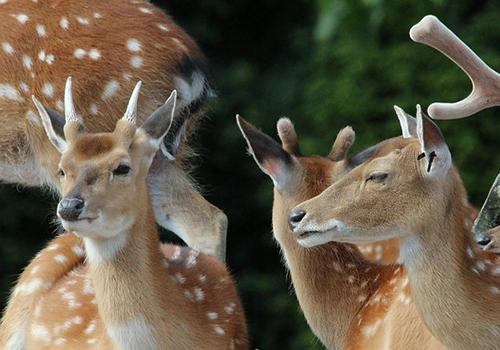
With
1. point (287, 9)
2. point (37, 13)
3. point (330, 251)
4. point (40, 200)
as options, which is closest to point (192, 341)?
point (330, 251)

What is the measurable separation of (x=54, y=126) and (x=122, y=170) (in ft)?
1.06

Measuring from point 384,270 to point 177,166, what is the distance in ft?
3.38

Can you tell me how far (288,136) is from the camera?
17.9 feet

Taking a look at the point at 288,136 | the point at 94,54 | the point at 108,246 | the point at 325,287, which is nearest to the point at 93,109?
the point at 94,54

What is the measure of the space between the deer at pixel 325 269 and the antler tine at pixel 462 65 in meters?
0.31

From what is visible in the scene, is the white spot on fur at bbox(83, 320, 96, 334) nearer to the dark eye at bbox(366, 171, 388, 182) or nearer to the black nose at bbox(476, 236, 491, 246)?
the dark eye at bbox(366, 171, 388, 182)

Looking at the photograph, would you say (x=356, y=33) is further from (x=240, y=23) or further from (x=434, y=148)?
(x=434, y=148)

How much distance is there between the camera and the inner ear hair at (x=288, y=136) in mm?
5434

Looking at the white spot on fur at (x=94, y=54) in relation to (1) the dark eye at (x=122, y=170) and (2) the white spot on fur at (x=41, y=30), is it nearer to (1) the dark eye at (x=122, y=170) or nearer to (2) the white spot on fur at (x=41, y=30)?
(2) the white spot on fur at (x=41, y=30)

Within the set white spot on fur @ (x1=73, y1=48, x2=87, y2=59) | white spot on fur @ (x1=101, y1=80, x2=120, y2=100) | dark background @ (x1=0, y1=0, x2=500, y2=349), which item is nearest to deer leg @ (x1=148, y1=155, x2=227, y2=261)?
white spot on fur @ (x1=101, y1=80, x2=120, y2=100)

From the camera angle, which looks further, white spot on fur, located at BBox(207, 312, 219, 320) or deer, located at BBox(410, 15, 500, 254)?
white spot on fur, located at BBox(207, 312, 219, 320)

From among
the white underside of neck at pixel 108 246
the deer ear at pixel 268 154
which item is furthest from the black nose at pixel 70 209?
the deer ear at pixel 268 154

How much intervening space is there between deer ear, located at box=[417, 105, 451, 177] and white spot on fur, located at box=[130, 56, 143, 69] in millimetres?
1456

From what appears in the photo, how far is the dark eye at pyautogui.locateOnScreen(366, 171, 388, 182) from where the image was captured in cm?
473
